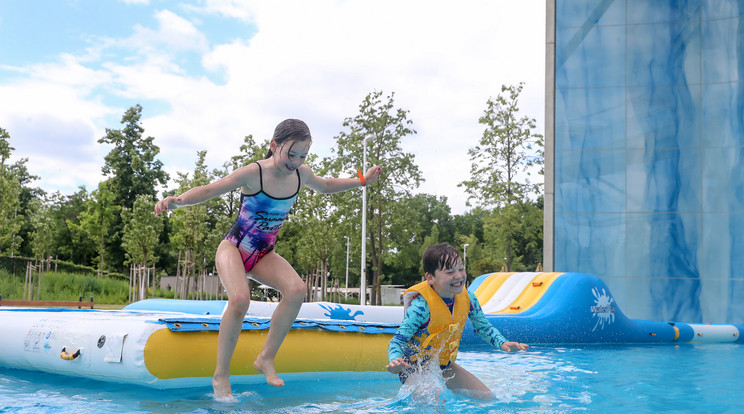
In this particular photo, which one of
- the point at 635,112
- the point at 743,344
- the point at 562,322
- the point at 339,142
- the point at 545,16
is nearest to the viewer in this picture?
the point at 562,322

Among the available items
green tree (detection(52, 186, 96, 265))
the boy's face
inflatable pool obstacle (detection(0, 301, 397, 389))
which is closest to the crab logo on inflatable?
inflatable pool obstacle (detection(0, 301, 397, 389))

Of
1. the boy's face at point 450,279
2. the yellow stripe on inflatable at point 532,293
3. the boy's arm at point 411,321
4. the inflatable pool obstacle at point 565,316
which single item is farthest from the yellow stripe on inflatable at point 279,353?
the yellow stripe on inflatable at point 532,293

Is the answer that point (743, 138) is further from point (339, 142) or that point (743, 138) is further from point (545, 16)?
point (339, 142)

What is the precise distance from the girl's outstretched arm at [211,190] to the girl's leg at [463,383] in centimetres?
182

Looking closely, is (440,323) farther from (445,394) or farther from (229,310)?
(229,310)

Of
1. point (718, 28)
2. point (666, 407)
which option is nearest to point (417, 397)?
point (666, 407)

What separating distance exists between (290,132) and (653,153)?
1243 centimetres

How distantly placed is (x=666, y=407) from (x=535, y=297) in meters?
5.88

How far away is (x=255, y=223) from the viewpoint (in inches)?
170

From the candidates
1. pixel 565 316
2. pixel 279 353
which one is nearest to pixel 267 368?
pixel 279 353

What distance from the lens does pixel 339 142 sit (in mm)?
24453

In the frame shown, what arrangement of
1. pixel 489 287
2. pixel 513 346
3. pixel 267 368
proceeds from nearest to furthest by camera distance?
pixel 513 346 → pixel 267 368 → pixel 489 287

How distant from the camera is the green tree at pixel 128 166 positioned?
37812 mm

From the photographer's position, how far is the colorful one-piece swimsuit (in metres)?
4.30
